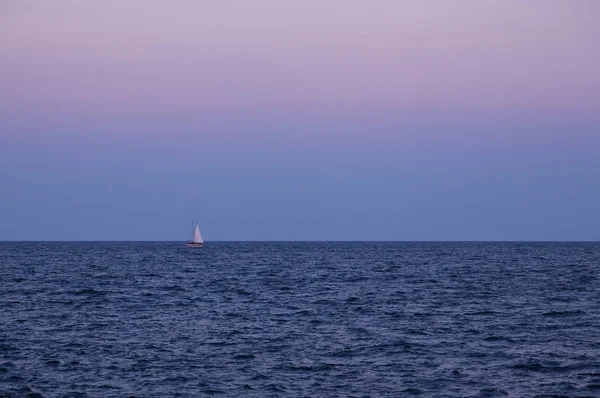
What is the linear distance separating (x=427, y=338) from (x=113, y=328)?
1598 centimetres

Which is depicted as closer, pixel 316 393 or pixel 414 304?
pixel 316 393

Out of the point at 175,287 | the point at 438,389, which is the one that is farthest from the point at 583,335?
the point at 175,287

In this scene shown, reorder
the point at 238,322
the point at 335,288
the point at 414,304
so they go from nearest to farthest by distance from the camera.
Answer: the point at 238,322 → the point at 414,304 → the point at 335,288

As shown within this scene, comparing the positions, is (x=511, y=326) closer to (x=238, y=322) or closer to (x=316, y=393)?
(x=238, y=322)

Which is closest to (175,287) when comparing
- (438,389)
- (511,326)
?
(511,326)

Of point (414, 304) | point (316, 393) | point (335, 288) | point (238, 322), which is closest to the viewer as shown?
point (316, 393)

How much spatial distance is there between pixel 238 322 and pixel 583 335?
1785 cm

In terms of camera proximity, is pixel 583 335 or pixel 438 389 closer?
pixel 438 389

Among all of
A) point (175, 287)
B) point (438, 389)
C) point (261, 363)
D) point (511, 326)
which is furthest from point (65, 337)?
point (175, 287)

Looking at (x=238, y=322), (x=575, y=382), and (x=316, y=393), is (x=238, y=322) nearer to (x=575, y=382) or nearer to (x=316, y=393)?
(x=316, y=393)

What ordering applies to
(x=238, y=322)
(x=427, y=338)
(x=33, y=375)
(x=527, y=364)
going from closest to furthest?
1. (x=33, y=375)
2. (x=527, y=364)
3. (x=427, y=338)
4. (x=238, y=322)

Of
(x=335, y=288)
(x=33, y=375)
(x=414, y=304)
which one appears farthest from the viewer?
(x=335, y=288)

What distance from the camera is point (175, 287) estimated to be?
2643 inches

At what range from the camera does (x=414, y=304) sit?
52.4 metres
